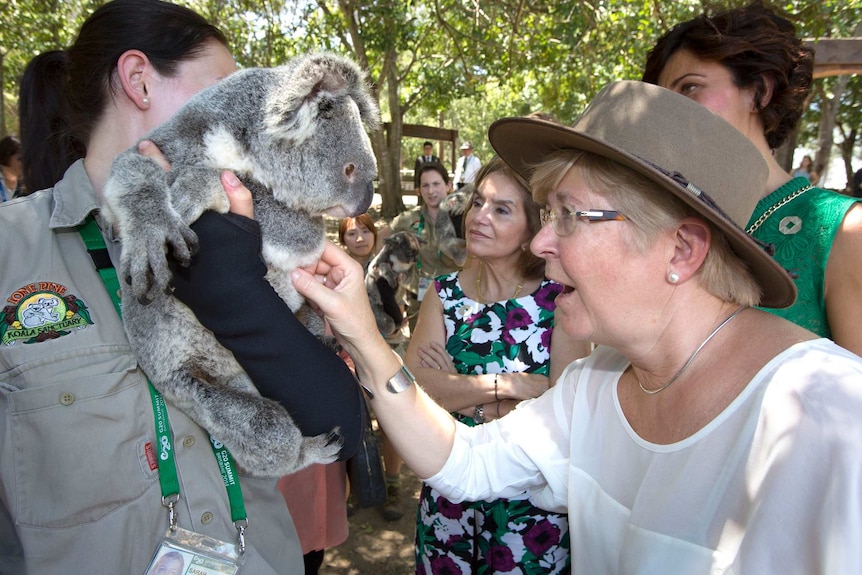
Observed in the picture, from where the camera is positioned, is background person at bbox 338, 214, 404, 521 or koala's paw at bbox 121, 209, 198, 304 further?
background person at bbox 338, 214, 404, 521

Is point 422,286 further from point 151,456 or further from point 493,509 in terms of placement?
point 151,456

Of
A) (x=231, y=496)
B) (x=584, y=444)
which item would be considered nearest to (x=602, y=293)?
(x=584, y=444)

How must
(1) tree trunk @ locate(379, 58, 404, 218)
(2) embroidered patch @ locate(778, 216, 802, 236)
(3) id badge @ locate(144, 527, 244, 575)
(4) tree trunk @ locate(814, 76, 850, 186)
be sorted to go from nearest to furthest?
1. (3) id badge @ locate(144, 527, 244, 575)
2. (2) embroidered patch @ locate(778, 216, 802, 236)
3. (4) tree trunk @ locate(814, 76, 850, 186)
4. (1) tree trunk @ locate(379, 58, 404, 218)

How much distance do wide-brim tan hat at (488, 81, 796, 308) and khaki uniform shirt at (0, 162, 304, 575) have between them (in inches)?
42.7

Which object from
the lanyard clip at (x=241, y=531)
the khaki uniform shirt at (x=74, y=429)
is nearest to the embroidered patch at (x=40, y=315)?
the khaki uniform shirt at (x=74, y=429)

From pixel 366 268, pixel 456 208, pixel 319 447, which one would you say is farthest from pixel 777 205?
pixel 366 268

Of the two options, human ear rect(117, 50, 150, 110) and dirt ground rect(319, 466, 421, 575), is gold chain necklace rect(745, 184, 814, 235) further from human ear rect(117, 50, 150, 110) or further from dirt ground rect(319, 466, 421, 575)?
dirt ground rect(319, 466, 421, 575)

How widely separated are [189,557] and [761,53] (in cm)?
220

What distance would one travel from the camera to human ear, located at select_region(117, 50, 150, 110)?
131cm

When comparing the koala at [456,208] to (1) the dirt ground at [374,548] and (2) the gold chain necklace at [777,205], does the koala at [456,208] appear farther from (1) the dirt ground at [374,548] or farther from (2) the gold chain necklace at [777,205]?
(2) the gold chain necklace at [777,205]

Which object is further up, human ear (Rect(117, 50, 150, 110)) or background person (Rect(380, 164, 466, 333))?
human ear (Rect(117, 50, 150, 110))

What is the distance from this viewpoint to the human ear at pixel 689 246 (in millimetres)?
1216

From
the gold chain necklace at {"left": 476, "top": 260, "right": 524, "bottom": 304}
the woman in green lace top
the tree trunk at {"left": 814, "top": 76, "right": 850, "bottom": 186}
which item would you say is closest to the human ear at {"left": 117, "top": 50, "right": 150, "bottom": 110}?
the gold chain necklace at {"left": 476, "top": 260, "right": 524, "bottom": 304}

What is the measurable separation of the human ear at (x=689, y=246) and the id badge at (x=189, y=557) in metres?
1.15
